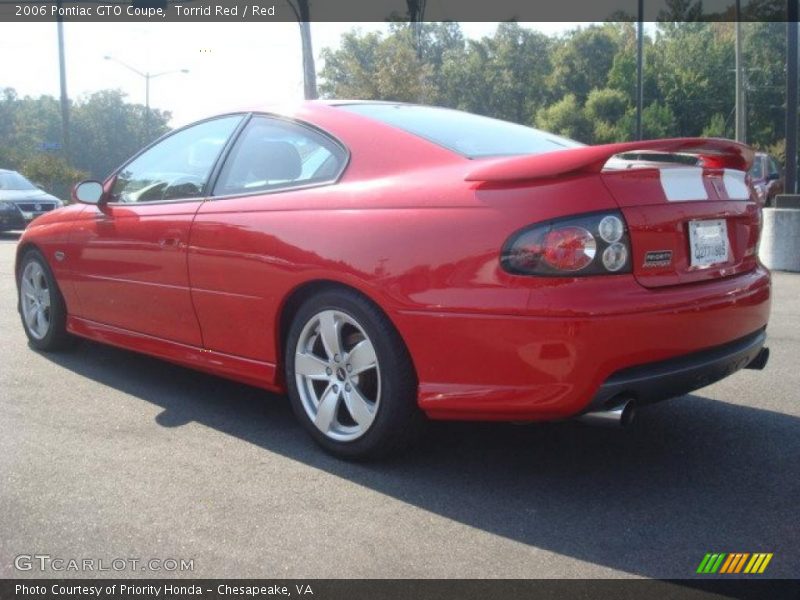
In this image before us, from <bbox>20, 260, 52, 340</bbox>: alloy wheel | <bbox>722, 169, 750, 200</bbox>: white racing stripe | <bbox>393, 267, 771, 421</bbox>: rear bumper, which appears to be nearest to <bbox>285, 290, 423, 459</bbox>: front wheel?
<bbox>393, 267, 771, 421</bbox>: rear bumper

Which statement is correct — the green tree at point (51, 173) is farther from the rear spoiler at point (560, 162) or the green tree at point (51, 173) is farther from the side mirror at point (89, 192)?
the rear spoiler at point (560, 162)

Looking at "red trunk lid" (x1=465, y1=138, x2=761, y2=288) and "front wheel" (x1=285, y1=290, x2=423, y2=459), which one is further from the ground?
"red trunk lid" (x1=465, y1=138, x2=761, y2=288)

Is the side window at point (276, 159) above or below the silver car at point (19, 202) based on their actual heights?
above

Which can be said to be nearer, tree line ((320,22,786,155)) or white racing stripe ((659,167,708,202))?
white racing stripe ((659,167,708,202))

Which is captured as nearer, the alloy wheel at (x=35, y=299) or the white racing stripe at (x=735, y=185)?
the white racing stripe at (x=735, y=185)

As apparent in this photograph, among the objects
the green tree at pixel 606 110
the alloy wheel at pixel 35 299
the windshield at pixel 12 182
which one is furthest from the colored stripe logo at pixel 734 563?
the green tree at pixel 606 110

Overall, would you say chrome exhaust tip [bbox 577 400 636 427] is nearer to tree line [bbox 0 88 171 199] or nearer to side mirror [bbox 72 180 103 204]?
side mirror [bbox 72 180 103 204]

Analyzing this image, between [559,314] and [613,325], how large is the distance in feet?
0.61

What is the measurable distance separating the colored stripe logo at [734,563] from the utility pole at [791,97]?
30.6 ft

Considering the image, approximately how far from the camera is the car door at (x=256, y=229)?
3992 millimetres

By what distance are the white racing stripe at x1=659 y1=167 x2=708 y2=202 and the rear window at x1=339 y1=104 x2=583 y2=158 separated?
691mm

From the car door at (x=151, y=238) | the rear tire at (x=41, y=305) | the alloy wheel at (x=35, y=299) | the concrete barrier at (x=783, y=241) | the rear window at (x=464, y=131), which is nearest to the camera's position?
the rear window at (x=464, y=131)

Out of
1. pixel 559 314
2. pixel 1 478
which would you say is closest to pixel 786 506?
pixel 559 314

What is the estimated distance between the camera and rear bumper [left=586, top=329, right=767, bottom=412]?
10.6 feet
